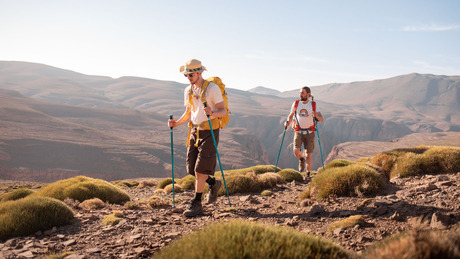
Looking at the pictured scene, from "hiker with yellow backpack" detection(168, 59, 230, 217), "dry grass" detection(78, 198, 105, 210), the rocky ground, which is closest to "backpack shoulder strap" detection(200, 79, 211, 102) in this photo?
"hiker with yellow backpack" detection(168, 59, 230, 217)

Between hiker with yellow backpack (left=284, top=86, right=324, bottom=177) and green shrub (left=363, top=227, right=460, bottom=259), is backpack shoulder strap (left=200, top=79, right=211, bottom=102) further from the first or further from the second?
hiker with yellow backpack (left=284, top=86, right=324, bottom=177)

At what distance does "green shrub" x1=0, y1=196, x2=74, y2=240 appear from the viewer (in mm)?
6332

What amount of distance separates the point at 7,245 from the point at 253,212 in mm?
5307

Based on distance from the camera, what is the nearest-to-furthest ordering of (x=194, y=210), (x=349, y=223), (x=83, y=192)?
(x=349, y=223) → (x=194, y=210) → (x=83, y=192)

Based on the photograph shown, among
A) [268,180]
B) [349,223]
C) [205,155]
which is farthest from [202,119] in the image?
[268,180]

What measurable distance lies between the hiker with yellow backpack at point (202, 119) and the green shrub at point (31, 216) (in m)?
3.00

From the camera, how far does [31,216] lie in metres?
6.62

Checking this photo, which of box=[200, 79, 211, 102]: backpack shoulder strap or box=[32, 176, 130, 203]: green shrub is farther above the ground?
box=[200, 79, 211, 102]: backpack shoulder strap

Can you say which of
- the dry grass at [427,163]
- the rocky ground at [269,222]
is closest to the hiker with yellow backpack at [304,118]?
the dry grass at [427,163]

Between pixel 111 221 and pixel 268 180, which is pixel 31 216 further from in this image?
pixel 268 180

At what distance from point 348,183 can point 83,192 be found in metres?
9.19

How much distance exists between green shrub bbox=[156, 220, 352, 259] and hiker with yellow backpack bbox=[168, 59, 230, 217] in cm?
369

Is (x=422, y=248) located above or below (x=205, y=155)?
below

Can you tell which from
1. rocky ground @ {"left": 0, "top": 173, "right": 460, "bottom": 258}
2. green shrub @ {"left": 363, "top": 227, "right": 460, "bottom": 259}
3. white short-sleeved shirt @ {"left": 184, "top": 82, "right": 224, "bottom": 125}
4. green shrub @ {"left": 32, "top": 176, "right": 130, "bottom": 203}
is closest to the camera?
green shrub @ {"left": 363, "top": 227, "right": 460, "bottom": 259}
